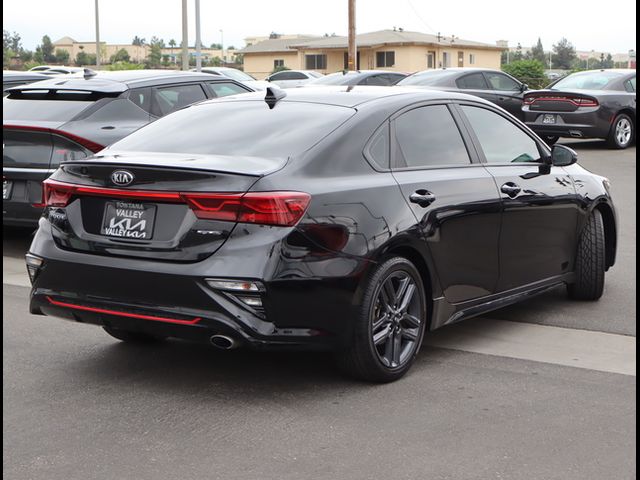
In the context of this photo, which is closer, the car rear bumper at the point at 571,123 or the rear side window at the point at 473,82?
the car rear bumper at the point at 571,123

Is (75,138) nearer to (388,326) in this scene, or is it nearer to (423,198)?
(423,198)

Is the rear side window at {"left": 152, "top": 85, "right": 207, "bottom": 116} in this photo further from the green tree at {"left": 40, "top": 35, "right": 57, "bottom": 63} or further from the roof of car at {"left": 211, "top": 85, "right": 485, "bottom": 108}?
the green tree at {"left": 40, "top": 35, "right": 57, "bottom": 63}

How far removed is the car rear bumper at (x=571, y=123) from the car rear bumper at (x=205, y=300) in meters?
14.9

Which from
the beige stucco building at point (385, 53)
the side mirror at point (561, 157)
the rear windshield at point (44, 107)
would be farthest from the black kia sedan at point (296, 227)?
the beige stucco building at point (385, 53)

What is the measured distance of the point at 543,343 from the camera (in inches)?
256

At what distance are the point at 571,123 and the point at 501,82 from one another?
9.48 ft

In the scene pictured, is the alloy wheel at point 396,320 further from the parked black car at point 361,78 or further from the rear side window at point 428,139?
the parked black car at point 361,78

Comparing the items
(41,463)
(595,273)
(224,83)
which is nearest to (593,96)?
(224,83)

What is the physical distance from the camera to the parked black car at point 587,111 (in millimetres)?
19453

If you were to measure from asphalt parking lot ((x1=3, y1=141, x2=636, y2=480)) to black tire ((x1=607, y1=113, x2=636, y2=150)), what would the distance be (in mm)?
13791

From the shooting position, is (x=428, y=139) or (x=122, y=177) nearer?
(x=122, y=177)

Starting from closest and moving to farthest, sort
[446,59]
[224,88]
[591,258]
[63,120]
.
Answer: [591,258], [63,120], [224,88], [446,59]

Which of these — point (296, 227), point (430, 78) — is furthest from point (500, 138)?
point (430, 78)

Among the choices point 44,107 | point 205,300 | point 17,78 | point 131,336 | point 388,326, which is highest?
point 17,78
